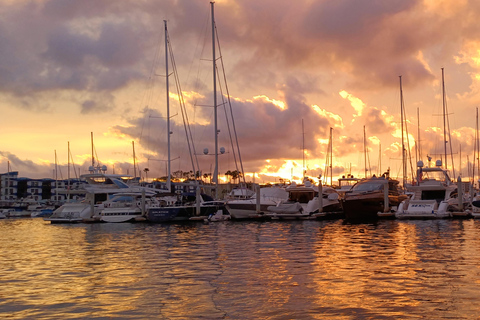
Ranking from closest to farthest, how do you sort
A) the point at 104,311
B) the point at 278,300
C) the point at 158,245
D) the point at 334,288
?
the point at 104,311 < the point at 278,300 < the point at 334,288 < the point at 158,245

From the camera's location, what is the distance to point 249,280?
50.3 ft

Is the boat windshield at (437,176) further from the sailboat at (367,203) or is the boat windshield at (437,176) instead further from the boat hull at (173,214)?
the boat hull at (173,214)

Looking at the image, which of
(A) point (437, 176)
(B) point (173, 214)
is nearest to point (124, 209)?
(B) point (173, 214)

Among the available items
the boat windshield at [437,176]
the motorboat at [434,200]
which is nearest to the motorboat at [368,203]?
the motorboat at [434,200]

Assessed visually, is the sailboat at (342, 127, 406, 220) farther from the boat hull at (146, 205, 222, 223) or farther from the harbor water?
the harbor water

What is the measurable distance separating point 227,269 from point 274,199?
106 feet

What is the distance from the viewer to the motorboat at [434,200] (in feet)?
138

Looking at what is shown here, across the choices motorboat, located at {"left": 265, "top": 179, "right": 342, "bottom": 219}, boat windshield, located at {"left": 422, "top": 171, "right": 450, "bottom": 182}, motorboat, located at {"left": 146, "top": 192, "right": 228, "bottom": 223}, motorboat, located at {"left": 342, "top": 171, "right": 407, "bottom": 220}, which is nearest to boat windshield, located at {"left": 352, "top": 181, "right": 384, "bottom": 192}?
motorboat, located at {"left": 342, "top": 171, "right": 407, "bottom": 220}

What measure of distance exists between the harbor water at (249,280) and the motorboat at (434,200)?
51.4 ft

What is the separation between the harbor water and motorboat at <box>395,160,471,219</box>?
51.4 ft

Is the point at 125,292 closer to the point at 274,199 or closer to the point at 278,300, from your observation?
the point at 278,300

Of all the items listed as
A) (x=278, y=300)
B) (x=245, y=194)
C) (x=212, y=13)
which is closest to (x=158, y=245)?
(x=278, y=300)

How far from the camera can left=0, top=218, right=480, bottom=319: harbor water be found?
38.2ft

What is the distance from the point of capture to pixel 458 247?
22625mm
